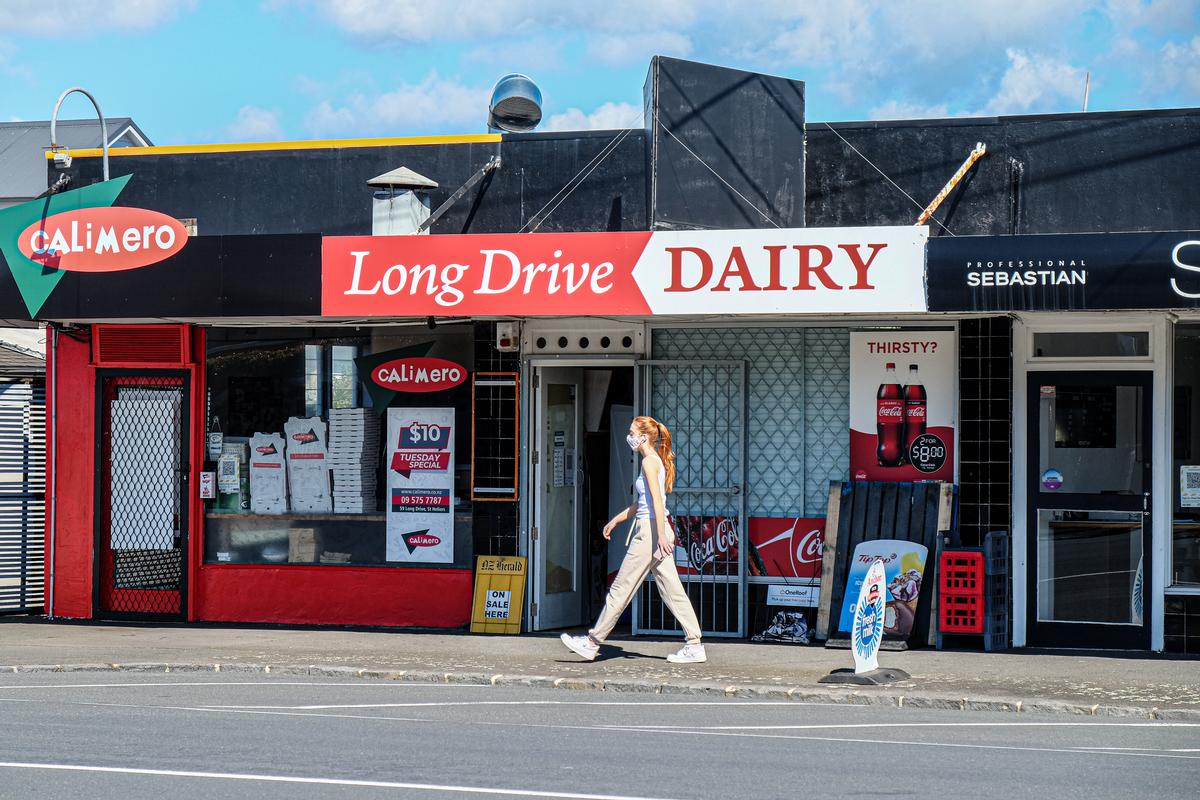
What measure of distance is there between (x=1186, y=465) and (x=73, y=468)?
10.2 metres

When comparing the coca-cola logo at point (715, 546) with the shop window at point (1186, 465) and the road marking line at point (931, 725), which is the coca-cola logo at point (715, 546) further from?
the road marking line at point (931, 725)

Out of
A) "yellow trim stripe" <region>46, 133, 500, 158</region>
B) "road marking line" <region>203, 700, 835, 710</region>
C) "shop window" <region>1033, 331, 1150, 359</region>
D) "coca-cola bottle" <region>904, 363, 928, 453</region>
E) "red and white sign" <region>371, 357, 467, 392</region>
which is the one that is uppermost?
"yellow trim stripe" <region>46, 133, 500, 158</region>

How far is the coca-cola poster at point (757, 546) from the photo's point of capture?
41.5 ft

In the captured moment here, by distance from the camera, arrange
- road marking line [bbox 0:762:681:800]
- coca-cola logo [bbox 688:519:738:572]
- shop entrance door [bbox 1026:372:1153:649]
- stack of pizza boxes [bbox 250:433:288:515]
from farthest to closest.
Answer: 1. stack of pizza boxes [bbox 250:433:288:515]
2. coca-cola logo [bbox 688:519:738:572]
3. shop entrance door [bbox 1026:372:1153:649]
4. road marking line [bbox 0:762:681:800]

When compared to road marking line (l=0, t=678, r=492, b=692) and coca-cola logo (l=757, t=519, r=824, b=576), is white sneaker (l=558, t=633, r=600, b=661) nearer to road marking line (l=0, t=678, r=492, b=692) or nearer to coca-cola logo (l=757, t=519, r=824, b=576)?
road marking line (l=0, t=678, r=492, b=692)

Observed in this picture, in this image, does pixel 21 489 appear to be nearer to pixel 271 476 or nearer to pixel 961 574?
pixel 271 476

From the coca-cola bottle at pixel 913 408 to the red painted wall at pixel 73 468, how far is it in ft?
25.1

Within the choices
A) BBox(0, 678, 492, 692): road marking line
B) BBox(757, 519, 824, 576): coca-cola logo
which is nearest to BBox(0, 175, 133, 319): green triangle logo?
BBox(0, 678, 492, 692): road marking line

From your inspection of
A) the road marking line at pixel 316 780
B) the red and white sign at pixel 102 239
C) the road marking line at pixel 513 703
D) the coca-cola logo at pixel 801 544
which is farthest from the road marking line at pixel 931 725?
the red and white sign at pixel 102 239

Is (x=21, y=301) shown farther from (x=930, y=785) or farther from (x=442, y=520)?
(x=930, y=785)

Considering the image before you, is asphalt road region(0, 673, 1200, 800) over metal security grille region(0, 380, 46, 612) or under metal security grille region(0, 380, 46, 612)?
under

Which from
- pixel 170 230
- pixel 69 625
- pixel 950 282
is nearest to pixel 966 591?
pixel 950 282

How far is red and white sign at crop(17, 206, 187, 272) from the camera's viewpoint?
41.3 feet

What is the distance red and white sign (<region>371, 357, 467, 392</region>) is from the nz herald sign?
223cm
